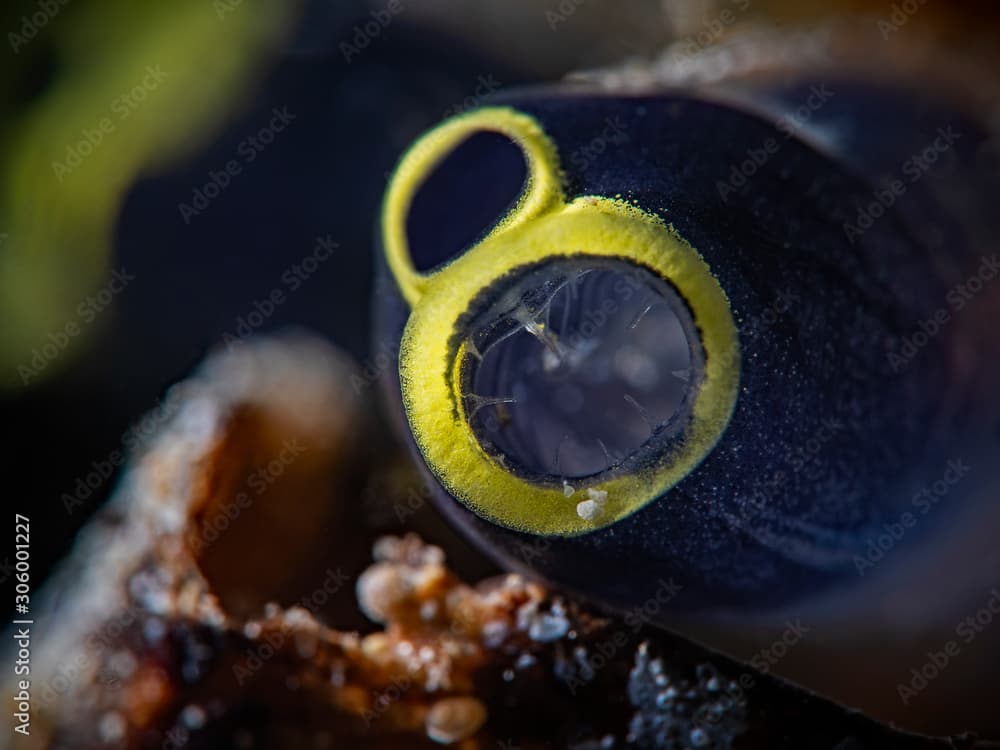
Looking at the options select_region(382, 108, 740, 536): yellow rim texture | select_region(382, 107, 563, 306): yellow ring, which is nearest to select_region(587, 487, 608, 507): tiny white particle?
select_region(382, 108, 740, 536): yellow rim texture

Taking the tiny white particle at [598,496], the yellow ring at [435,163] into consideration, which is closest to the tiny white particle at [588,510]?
the tiny white particle at [598,496]

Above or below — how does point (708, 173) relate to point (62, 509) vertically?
above

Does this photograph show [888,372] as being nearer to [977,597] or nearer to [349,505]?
[977,597]

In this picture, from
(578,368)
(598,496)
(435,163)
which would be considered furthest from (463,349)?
(578,368)

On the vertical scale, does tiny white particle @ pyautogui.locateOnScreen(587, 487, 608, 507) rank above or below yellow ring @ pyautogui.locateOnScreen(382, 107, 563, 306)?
below

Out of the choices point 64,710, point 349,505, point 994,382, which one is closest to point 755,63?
point 994,382

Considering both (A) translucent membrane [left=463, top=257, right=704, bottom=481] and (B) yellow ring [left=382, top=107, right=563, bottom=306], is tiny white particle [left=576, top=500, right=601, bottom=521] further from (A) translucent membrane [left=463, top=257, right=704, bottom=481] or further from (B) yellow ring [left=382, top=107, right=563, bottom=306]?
(B) yellow ring [left=382, top=107, right=563, bottom=306]
